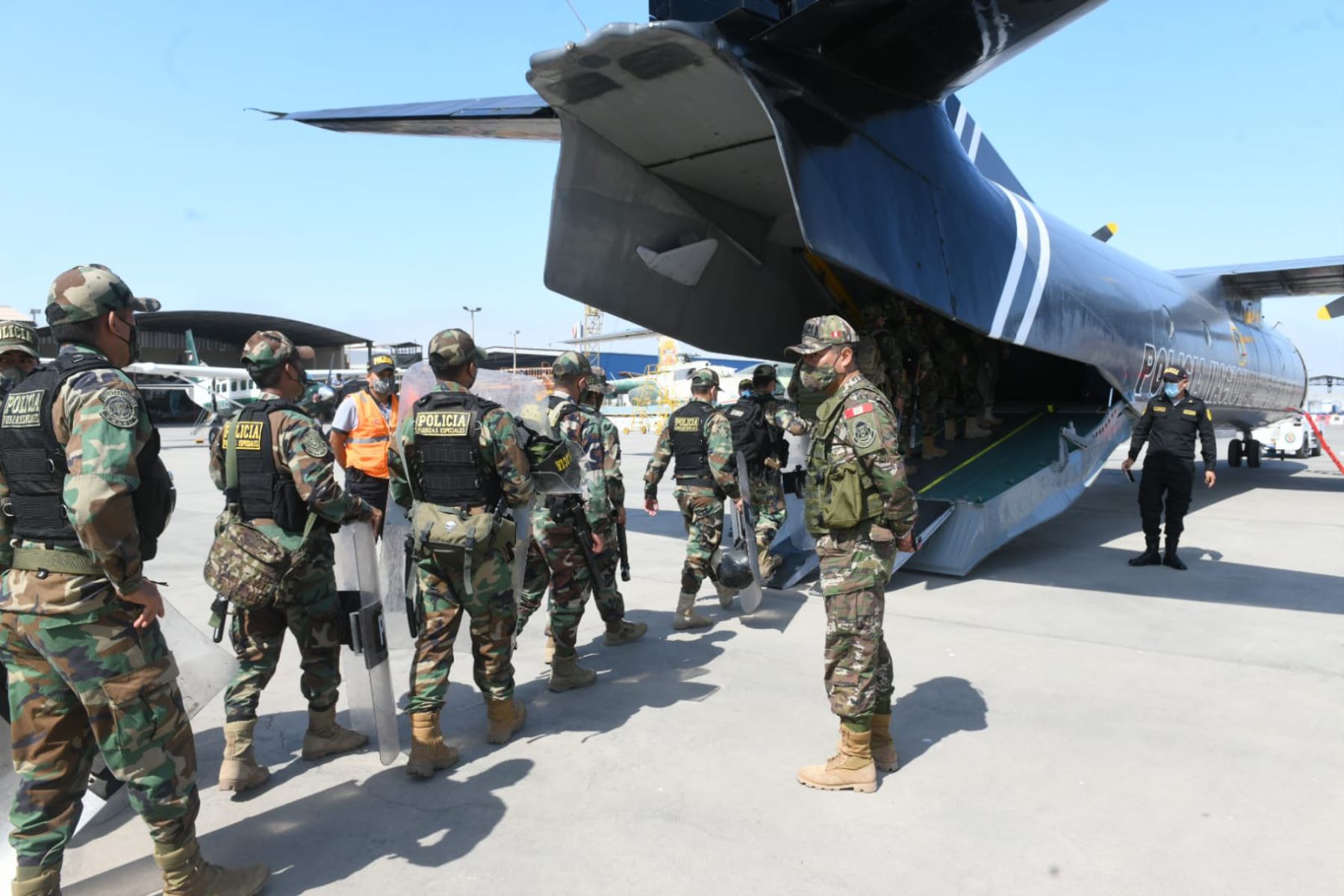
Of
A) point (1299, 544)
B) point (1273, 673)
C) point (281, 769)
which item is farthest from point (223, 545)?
point (1299, 544)

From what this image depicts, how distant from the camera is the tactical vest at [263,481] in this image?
352 cm

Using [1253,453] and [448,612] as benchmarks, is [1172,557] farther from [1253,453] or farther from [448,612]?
[1253,453]

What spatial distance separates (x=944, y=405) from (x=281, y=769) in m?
7.67

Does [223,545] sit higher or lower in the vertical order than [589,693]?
higher

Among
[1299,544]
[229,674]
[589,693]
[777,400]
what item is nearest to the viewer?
[229,674]

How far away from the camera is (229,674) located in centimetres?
311

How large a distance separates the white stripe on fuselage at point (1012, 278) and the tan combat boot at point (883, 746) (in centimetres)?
383

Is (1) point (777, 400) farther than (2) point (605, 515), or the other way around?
(1) point (777, 400)

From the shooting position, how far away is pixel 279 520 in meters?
3.52

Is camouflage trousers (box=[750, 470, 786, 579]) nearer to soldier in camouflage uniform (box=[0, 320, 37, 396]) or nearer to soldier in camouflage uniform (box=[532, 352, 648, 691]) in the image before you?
soldier in camouflage uniform (box=[532, 352, 648, 691])

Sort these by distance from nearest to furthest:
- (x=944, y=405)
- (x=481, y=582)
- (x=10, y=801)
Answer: (x=10, y=801)
(x=481, y=582)
(x=944, y=405)

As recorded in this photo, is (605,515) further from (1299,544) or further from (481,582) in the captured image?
(1299,544)

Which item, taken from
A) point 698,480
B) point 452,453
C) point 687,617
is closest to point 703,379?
point 698,480

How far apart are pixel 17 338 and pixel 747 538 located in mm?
4609
